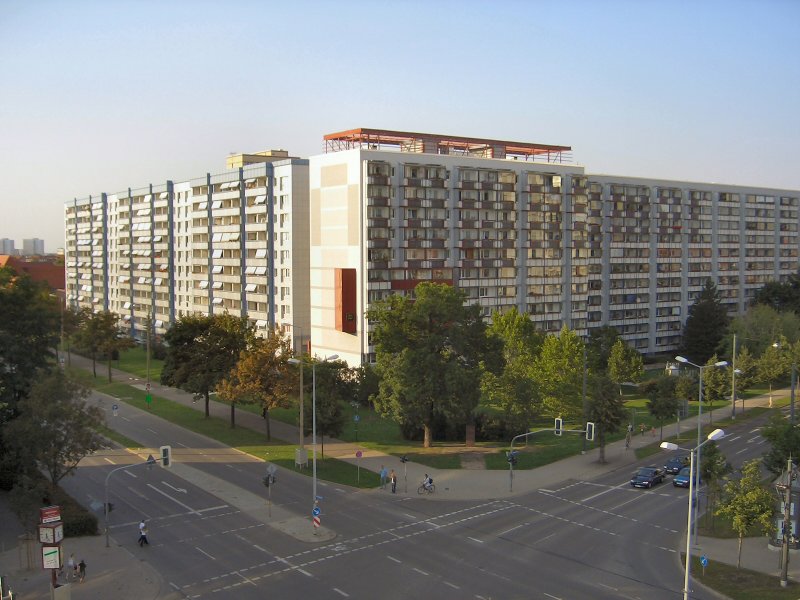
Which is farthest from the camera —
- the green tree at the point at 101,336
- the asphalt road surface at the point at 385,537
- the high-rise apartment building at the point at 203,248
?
the high-rise apartment building at the point at 203,248

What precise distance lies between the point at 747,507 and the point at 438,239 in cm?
6196

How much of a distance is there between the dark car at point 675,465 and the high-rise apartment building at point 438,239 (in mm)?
42065

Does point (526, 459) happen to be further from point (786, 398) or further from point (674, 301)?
point (674, 301)

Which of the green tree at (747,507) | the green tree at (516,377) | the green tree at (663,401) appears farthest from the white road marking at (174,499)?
the green tree at (663,401)

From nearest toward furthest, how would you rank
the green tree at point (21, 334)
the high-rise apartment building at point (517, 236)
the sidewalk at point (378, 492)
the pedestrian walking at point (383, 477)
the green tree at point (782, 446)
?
the sidewalk at point (378, 492), the green tree at point (782, 446), the green tree at point (21, 334), the pedestrian walking at point (383, 477), the high-rise apartment building at point (517, 236)

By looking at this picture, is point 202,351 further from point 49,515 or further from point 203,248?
point 203,248

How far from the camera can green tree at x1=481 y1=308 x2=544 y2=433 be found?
211 feet

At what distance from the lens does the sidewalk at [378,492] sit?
35.1 meters

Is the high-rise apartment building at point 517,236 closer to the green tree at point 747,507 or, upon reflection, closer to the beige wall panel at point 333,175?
the beige wall panel at point 333,175

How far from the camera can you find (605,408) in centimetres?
5897

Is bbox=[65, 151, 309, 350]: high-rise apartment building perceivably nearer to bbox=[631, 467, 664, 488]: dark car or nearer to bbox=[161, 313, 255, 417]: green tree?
bbox=[161, 313, 255, 417]: green tree

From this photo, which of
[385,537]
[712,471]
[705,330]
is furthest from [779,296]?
[385,537]

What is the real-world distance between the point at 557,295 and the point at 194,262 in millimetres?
57392

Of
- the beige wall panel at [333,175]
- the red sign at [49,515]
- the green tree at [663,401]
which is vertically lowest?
the green tree at [663,401]
